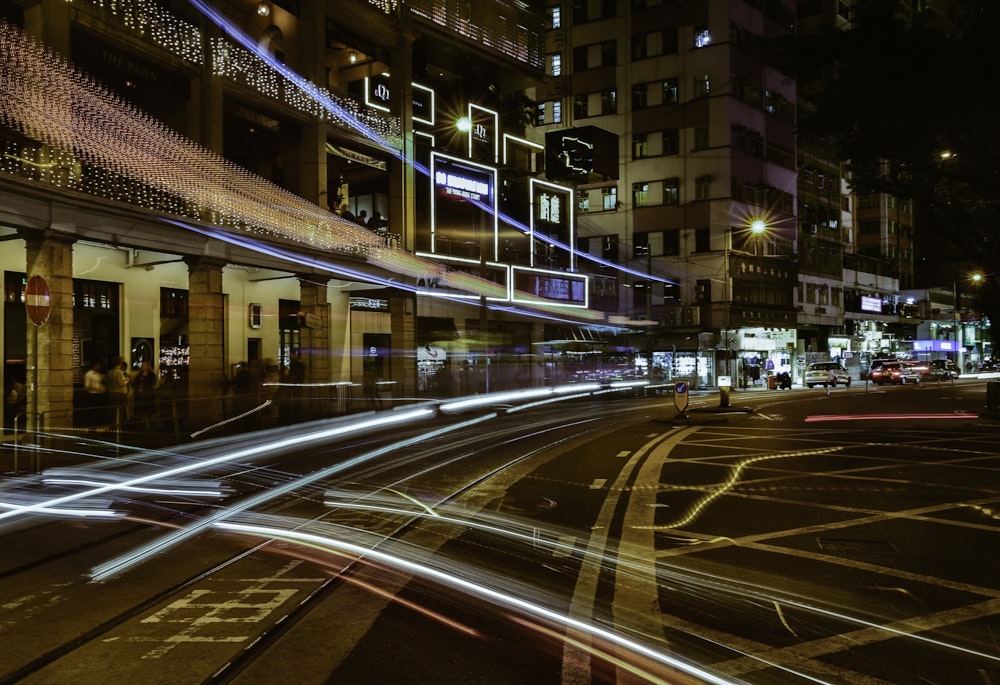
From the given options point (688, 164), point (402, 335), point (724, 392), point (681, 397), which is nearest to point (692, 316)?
point (688, 164)

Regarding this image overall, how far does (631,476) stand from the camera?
12.6 m

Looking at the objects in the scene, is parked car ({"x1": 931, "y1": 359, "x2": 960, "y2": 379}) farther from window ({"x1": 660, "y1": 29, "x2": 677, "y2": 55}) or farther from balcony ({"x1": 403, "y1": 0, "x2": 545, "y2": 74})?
balcony ({"x1": 403, "y1": 0, "x2": 545, "y2": 74})

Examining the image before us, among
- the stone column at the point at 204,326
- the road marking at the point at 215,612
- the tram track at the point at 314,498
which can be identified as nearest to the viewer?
the tram track at the point at 314,498

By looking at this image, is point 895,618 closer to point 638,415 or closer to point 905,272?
point 638,415

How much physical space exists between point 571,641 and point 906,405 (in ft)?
93.6

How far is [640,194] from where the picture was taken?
5338 cm

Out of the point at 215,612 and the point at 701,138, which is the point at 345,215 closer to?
the point at 215,612

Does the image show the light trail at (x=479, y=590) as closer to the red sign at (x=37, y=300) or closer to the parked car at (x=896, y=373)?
the red sign at (x=37, y=300)

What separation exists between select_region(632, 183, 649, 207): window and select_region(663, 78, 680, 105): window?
5.79 metres

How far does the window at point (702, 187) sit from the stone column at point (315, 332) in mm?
31744

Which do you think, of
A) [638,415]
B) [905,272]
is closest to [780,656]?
[638,415]

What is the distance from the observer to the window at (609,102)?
176ft

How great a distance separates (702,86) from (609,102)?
264 inches

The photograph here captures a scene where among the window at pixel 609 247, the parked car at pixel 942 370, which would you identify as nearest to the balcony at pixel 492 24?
the window at pixel 609 247
